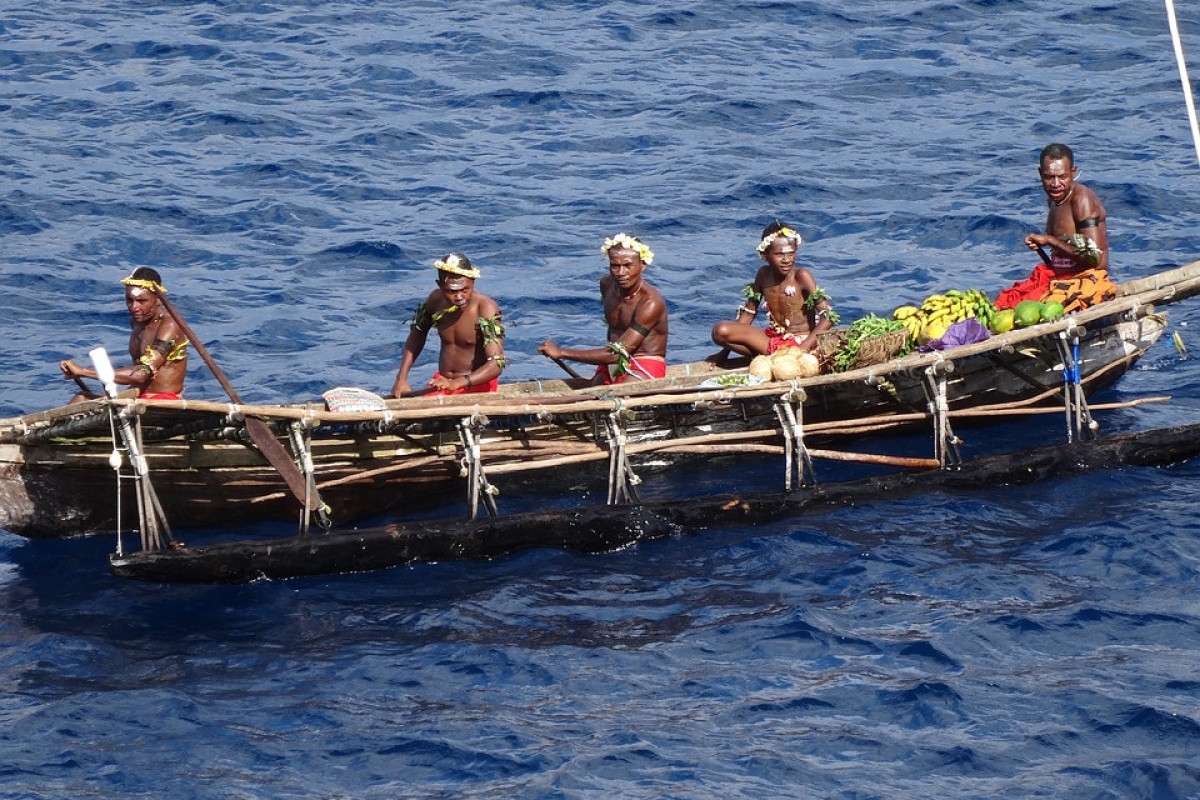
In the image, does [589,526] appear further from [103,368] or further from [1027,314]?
[1027,314]

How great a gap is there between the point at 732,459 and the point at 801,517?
1.47 metres

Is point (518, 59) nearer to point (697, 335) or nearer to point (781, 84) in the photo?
point (781, 84)

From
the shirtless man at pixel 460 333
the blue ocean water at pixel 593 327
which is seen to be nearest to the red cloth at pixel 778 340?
the blue ocean water at pixel 593 327

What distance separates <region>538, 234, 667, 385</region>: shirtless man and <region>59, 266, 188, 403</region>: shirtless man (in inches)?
123

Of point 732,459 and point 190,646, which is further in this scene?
point 732,459

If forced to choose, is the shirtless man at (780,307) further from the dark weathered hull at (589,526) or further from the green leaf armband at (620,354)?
the dark weathered hull at (589,526)

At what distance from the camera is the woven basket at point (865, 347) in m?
Result: 13.4

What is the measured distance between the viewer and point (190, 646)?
11.1 meters

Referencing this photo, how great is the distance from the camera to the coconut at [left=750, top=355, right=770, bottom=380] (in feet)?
43.4

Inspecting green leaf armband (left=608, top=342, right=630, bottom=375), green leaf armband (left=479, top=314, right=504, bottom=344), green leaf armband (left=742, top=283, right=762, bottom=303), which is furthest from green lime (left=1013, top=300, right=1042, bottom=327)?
green leaf armband (left=479, top=314, right=504, bottom=344)

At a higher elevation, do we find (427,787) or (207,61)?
(207,61)

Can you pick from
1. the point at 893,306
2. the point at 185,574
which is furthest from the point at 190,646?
the point at 893,306

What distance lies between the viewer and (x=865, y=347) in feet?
44.0

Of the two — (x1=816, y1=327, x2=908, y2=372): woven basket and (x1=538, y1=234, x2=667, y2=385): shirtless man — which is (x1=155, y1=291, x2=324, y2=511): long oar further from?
(x1=816, y1=327, x2=908, y2=372): woven basket
